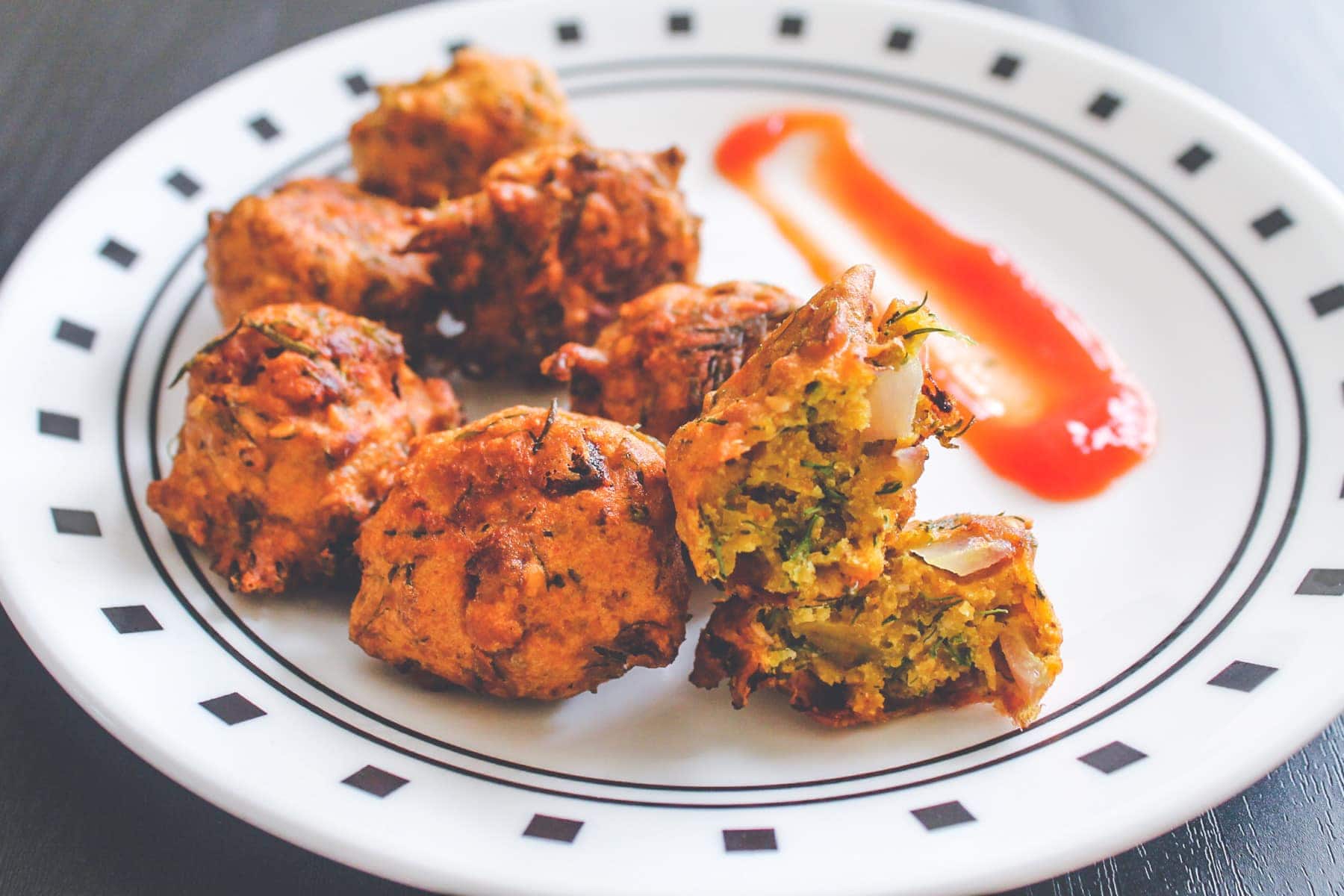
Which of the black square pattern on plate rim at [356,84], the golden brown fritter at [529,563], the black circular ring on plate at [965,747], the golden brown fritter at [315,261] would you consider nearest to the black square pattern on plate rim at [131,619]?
the black circular ring on plate at [965,747]

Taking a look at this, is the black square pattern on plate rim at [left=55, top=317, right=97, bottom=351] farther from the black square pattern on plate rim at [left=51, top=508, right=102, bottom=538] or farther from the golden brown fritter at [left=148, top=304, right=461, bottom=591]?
the golden brown fritter at [left=148, top=304, right=461, bottom=591]

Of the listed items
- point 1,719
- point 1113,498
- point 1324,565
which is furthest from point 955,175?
point 1,719

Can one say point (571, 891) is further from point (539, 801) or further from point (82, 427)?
point (82, 427)

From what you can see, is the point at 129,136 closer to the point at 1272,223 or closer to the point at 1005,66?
the point at 1005,66

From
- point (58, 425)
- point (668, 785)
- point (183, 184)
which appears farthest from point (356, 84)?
point (668, 785)

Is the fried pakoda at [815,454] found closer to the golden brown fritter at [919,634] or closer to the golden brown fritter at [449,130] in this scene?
the golden brown fritter at [919,634]

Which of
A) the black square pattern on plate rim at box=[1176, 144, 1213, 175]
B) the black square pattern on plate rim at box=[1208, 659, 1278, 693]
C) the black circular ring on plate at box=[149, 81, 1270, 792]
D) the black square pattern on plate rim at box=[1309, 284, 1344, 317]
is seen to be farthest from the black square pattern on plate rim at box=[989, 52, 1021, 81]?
the black square pattern on plate rim at box=[1208, 659, 1278, 693]
